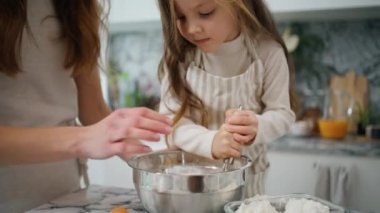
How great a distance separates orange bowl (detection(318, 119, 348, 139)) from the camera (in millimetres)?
1968

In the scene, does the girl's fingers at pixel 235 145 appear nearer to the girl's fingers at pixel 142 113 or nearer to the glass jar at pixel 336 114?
the girl's fingers at pixel 142 113

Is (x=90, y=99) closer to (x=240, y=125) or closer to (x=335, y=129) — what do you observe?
(x=240, y=125)

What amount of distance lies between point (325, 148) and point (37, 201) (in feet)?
4.14

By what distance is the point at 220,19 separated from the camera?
892 mm

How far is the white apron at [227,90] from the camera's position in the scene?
985 mm

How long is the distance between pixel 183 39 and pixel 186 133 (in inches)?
8.6

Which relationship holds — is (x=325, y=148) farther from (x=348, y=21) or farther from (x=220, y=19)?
(x=220, y=19)

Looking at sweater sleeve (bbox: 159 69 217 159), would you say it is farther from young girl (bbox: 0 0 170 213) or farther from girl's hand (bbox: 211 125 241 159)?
young girl (bbox: 0 0 170 213)

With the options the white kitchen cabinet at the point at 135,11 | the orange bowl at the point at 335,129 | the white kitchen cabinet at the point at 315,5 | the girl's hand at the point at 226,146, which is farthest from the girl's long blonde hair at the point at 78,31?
the orange bowl at the point at 335,129

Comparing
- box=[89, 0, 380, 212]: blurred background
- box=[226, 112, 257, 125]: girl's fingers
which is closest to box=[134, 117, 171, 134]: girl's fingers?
box=[226, 112, 257, 125]: girl's fingers

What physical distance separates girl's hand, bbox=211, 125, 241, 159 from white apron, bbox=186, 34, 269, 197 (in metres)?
0.15

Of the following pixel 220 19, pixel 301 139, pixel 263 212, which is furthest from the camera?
pixel 301 139

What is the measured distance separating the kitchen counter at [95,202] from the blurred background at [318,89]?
78cm

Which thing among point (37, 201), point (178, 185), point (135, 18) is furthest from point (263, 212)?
point (135, 18)
